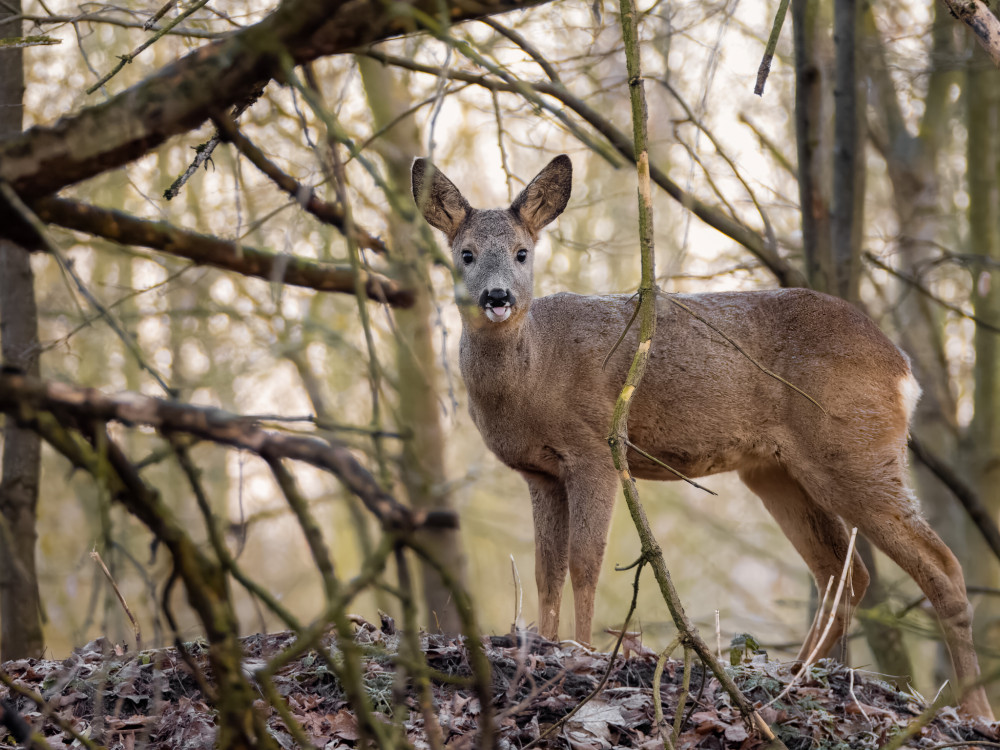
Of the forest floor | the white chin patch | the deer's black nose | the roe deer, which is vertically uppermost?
the deer's black nose

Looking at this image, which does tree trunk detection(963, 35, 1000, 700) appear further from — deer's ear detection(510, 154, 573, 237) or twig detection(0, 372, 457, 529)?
twig detection(0, 372, 457, 529)

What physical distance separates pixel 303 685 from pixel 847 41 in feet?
23.1

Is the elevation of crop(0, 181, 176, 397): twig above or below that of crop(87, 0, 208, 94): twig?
below

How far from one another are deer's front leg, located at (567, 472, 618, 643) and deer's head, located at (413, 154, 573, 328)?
4.01 feet

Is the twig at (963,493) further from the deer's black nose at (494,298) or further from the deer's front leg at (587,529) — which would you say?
the deer's black nose at (494,298)

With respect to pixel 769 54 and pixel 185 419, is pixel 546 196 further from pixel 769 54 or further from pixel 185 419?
pixel 185 419

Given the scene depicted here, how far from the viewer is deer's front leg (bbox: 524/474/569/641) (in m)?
6.50

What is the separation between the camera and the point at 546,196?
22.3 ft

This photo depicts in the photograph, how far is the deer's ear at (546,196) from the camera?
6.70 m

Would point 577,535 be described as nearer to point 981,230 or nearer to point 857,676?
point 857,676

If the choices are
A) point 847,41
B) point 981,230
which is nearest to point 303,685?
point 847,41

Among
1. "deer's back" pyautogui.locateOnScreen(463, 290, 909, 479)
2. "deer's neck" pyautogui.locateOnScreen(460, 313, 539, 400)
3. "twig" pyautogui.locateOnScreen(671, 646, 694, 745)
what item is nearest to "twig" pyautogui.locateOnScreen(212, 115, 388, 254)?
"twig" pyautogui.locateOnScreen(671, 646, 694, 745)

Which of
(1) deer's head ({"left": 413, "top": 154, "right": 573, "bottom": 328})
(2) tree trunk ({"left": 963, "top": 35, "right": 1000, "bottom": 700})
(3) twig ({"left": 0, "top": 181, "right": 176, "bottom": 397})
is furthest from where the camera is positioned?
(2) tree trunk ({"left": 963, "top": 35, "right": 1000, "bottom": 700})

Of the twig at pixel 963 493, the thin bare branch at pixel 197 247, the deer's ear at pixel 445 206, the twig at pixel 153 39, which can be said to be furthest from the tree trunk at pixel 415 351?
the thin bare branch at pixel 197 247
